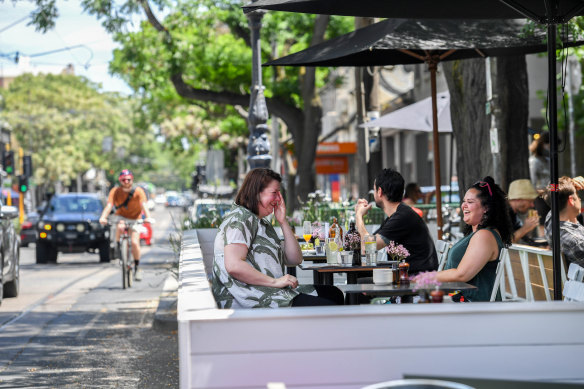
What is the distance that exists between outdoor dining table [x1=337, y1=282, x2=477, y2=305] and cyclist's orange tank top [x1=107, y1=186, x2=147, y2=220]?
10.8 m

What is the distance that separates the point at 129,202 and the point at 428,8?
986cm

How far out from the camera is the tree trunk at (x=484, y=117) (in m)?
12.3

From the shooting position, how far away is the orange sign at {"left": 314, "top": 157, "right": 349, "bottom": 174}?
116 ft

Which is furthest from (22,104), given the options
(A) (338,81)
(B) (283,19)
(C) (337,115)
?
(B) (283,19)

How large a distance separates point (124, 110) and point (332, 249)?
9003cm

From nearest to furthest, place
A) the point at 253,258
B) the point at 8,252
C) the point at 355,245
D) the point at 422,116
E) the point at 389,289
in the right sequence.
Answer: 1. the point at 389,289
2. the point at 253,258
3. the point at 355,245
4. the point at 8,252
5. the point at 422,116

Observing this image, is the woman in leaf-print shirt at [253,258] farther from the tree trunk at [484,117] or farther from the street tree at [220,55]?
the street tree at [220,55]

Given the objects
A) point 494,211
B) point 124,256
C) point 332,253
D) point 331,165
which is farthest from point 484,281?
point 331,165

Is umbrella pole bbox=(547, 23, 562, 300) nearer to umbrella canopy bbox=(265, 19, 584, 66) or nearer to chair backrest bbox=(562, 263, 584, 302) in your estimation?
chair backrest bbox=(562, 263, 584, 302)

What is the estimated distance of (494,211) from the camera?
625 centimetres

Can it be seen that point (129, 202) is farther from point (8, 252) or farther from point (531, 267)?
point (531, 267)

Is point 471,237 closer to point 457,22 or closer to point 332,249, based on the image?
point 332,249

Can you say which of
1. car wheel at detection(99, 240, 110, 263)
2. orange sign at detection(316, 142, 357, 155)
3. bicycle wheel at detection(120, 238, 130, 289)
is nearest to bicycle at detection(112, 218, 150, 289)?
bicycle wheel at detection(120, 238, 130, 289)

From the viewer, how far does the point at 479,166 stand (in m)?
12.6
